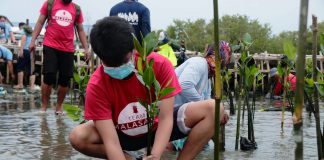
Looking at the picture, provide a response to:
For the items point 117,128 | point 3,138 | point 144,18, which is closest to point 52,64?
point 144,18

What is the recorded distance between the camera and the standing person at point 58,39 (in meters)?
7.12

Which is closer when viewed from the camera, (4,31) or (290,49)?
(290,49)

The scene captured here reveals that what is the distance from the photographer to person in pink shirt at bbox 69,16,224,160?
126 inches

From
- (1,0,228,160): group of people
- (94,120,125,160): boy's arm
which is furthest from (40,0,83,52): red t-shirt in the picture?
(94,120,125,160): boy's arm

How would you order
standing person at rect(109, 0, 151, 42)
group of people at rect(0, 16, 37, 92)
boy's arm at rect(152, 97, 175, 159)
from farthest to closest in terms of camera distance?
group of people at rect(0, 16, 37, 92)
standing person at rect(109, 0, 151, 42)
boy's arm at rect(152, 97, 175, 159)

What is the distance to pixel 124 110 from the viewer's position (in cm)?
348

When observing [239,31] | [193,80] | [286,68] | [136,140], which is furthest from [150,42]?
[239,31]

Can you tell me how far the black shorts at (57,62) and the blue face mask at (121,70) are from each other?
3.87 m

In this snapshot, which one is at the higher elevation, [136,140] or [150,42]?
[150,42]

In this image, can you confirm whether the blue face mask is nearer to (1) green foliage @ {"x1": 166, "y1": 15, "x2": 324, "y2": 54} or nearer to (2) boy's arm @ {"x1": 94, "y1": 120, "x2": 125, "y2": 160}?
(2) boy's arm @ {"x1": 94, "y1": 120, "x2": 125, "y2": 160}

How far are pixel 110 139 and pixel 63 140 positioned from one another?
2.07m

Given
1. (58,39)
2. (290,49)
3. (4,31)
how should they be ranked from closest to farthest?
(290,49)
(58,39)
(4,31)

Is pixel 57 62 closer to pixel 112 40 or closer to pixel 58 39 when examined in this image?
pixel 58 39

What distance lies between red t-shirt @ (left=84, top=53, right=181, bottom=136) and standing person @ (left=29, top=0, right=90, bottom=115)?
3736mm
